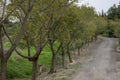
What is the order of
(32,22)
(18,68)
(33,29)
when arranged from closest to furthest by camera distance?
(32,22)
(33,29)
(18,68)

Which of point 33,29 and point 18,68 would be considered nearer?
point 33,29

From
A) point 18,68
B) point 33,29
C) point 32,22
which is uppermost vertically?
point 32,22

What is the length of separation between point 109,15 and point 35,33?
10098 centimetres

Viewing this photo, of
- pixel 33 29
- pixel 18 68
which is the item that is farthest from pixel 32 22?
pixel 18 68

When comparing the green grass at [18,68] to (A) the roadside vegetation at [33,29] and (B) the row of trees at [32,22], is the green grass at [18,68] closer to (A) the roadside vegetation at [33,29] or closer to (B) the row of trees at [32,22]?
(A) the roadside vegetation at [33,29]

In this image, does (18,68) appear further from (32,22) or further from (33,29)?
(32,22)

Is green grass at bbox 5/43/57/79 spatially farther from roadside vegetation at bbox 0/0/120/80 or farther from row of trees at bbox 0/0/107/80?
row of trees at bbox 0/0/107/80

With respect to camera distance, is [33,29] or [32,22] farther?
[33,29]

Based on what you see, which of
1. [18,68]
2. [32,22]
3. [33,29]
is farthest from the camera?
[18,68]

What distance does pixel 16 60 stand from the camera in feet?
132

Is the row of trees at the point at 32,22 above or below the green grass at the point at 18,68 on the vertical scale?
above

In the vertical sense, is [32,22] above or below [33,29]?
above

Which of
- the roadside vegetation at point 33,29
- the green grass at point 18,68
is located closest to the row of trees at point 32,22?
the roadside vegetation at point 33,29

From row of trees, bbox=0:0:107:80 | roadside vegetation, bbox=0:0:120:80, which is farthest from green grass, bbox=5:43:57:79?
row of trees, bbox=0:0:107:80
